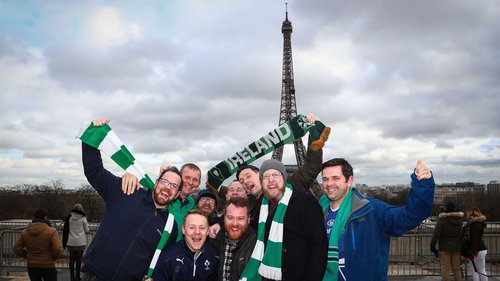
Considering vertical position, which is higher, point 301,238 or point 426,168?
point 426,168

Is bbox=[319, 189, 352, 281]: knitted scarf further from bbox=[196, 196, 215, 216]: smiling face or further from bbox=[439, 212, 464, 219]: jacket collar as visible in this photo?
bbox=[439, 212, 464, 219]: jacket collar

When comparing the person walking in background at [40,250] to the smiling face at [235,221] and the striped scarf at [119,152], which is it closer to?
the striped scarf at [119,152]

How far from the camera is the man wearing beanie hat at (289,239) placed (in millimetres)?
3496

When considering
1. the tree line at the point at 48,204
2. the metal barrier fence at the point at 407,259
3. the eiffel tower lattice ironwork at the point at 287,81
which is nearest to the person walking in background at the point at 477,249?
the metal barrier fence at the point at 407,259

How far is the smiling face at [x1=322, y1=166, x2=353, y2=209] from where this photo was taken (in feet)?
12.4

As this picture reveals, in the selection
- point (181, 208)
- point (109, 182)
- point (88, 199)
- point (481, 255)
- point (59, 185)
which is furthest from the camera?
point (59, 185)

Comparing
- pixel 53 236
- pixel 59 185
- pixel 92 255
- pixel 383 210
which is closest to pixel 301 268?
pixel 383 210

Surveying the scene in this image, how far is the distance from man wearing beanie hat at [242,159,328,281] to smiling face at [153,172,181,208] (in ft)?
2.86

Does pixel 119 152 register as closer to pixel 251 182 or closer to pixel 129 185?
pixel 129 185

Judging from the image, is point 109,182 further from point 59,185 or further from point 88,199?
point 59,185

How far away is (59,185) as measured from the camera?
59562 mm

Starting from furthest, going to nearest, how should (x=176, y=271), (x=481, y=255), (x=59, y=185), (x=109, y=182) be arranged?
(x=59, y=185) < (x=481, y=255) < (x=109, y=182) < (x=176, y=271)

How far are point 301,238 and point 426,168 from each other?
120cm

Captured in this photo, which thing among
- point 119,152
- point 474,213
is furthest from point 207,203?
point 474,213
